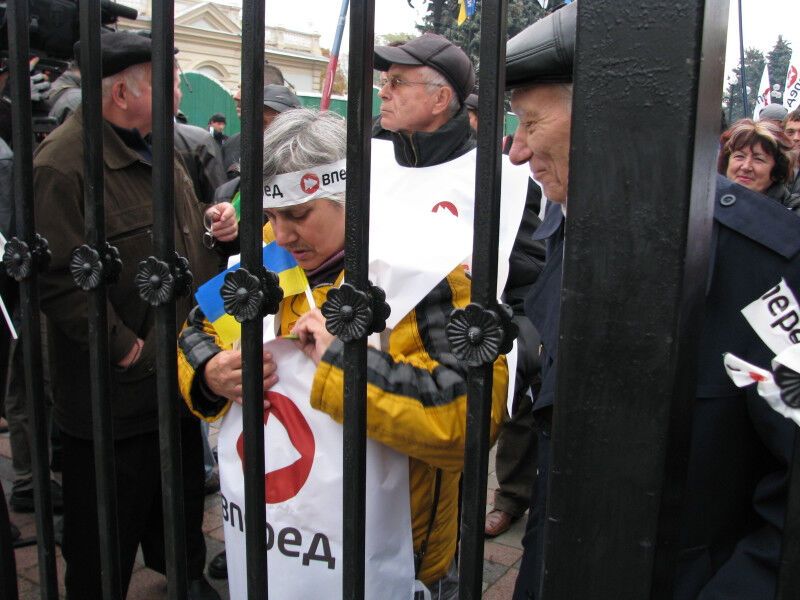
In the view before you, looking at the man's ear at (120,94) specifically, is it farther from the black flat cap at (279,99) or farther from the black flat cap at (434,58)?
the black flat cap at (279,99)

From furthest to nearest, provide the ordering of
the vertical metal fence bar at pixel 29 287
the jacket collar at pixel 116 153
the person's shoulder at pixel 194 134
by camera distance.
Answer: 1. the person's shoulder at pixel 194 134
2. the jacket collar at pixel 116 153
3. the vertical metal fence bar at pixel 29 287

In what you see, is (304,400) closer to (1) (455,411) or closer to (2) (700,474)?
(1) (455,411)

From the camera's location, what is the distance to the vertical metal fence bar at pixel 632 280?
69 cm

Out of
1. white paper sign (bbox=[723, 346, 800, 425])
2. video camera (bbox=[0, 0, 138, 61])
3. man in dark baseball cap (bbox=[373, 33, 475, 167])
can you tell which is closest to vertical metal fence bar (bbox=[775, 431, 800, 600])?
white paper sign (bbox=[723, 346, 800, 425])

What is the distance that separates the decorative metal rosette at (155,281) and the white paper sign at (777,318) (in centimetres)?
73

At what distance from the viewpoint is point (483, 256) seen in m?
0.85

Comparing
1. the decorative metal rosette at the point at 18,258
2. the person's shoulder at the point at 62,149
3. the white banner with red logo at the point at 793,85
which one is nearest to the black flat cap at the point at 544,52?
the decorative metal rosette at the point at 18,258

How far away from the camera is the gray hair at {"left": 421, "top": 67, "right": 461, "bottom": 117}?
10.8 feet

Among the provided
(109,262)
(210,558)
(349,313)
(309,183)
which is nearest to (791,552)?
(349,313)

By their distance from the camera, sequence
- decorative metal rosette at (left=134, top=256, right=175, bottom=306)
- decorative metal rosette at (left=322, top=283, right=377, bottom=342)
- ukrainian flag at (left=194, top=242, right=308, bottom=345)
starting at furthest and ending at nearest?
1. ukrainian flag at (left=194, top=242, right=308, bottom=345)
2. decorative metal rosette at (left=134, top=256, right=175, bottom=306)
3. decorative metal rosette at (left=322, top=283, right=377, bottom=342)

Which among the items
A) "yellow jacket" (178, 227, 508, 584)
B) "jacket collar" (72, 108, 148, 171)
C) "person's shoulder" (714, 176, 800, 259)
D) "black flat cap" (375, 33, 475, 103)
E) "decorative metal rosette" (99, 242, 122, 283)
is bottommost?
"yellow jacket" (178, 227, 508, 584)

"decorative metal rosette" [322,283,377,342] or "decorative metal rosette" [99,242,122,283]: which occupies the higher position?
"decorative metal rosette" [99,242,122,283]

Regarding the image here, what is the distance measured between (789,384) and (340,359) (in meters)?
0.91

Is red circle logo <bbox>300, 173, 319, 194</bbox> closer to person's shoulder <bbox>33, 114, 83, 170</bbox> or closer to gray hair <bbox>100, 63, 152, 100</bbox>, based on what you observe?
person's shoulder <bbox>33, 114, 83, 170</bbox>
